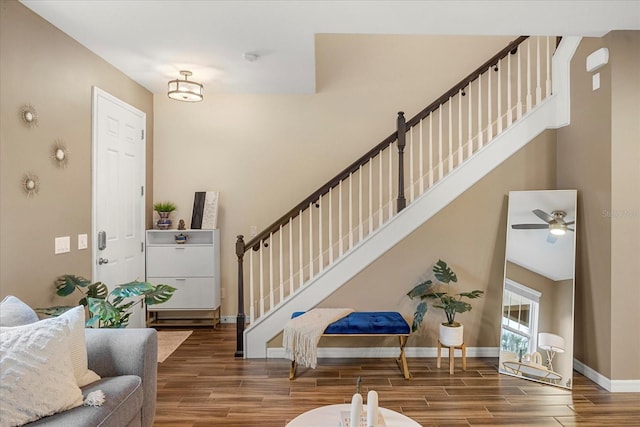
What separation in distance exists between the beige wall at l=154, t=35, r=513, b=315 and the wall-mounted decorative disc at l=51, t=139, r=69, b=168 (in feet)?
5.94

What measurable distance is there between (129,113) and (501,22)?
3.63 m

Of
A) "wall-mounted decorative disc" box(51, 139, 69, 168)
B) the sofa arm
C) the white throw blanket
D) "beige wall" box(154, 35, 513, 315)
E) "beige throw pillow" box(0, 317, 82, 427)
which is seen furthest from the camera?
"beige wall" box(154, 35, 513, 315)

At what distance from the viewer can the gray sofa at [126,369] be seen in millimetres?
2018

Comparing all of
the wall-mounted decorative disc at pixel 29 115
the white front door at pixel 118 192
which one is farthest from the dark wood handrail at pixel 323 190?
the wall-mounted decorative disc at pixel 29 115

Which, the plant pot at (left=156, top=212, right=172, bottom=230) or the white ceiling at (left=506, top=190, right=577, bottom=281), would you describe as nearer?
the white ceiling at (left=506, top=190, right=577, bottom=281)

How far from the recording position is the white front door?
3744mm

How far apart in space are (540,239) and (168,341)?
12.7ft

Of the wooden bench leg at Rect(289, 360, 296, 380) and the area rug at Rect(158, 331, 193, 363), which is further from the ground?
the wooden bench leg at Rect(289, 360, 296, 380)

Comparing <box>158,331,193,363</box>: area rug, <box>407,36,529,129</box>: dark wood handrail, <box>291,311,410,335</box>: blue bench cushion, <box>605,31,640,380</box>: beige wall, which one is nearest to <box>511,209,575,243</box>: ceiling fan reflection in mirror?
<box>605,31,640,380</box>: beige wall

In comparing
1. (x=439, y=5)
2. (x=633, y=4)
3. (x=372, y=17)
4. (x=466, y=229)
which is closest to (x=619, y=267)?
(x=466, y=229)

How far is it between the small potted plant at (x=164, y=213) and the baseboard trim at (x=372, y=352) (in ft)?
6.62

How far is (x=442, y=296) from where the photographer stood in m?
3.71

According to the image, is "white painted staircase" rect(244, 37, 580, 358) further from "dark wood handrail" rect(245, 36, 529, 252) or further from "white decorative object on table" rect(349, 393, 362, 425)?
"white decorative object on table" rect(349, 393, 362, 425)

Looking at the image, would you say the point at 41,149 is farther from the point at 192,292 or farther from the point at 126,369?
the point at 192,292
